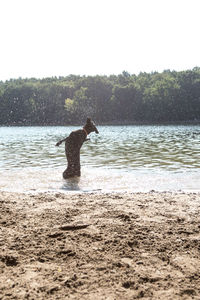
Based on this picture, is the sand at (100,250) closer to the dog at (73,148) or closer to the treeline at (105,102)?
the dog at (73,148)

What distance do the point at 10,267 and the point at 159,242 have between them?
187 centimetres

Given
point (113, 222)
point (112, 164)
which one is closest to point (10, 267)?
point (113, 222)

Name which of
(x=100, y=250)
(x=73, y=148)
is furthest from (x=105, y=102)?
(x=100, y=250)

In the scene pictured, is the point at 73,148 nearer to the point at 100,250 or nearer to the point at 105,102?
the point at 100,250

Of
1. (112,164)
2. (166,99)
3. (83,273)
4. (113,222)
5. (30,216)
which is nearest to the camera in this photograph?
(83,273)

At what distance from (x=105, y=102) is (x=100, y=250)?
319 ft

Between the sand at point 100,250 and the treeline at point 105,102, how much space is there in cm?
8703

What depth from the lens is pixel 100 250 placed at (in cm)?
380

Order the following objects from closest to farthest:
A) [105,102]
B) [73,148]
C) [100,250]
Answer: [100,250] → [73,148] → [105,102]

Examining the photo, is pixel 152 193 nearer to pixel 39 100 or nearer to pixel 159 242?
pixel 159 242

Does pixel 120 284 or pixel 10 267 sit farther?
pixel 10 267

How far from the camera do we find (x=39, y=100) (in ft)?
355

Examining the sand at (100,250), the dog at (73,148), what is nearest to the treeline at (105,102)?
the dog at (73,148)

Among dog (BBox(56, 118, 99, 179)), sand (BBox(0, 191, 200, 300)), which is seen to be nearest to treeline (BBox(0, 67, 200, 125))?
dog (BBox(56, 118, 99, 179))
